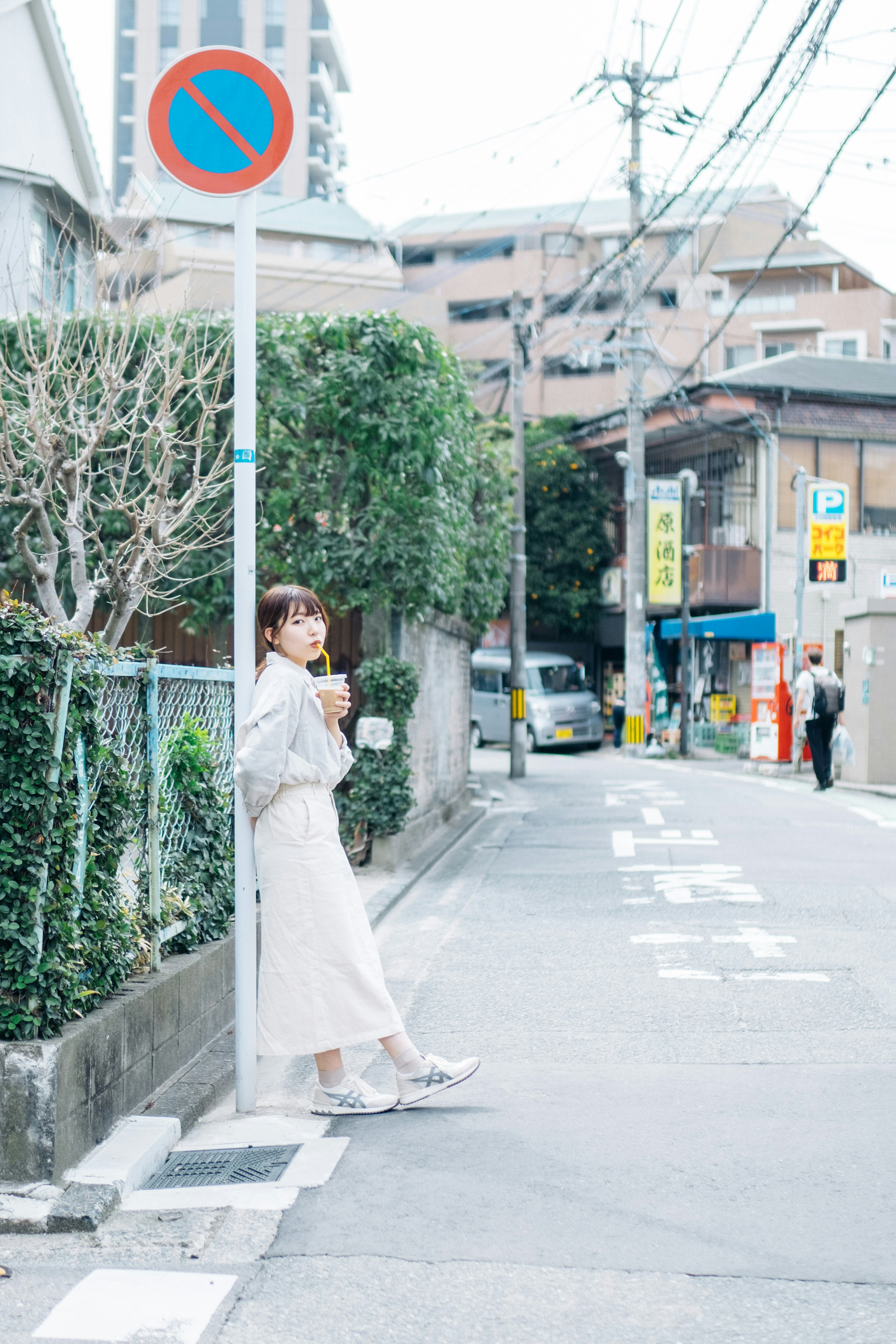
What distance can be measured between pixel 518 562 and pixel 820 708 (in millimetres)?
7009

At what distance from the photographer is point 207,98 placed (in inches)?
183

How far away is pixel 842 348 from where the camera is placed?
131 feet

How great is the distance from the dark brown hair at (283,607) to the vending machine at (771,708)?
750 inches

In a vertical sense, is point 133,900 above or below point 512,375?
below

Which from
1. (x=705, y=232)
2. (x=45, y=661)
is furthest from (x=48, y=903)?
(x=705, y=232)

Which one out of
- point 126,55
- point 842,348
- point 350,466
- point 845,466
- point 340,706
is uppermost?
point 126,55

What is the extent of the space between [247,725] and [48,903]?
0.91 meters

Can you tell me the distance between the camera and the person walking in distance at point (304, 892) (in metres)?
4.36

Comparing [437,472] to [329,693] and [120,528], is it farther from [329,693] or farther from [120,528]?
[329,693]

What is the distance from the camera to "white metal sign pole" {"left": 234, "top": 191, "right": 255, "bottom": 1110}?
453 centimetres

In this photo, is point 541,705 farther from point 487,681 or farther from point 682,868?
point 682,868

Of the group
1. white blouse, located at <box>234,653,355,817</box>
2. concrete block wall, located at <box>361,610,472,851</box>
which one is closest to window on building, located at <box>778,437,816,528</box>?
concrete block wall, located at <box>361,610,472,851</box>

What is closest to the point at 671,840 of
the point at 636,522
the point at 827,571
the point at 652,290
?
the point at 827,571

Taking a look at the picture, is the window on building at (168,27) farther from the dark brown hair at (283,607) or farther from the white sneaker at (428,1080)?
the white sneaker at (428,1080)
